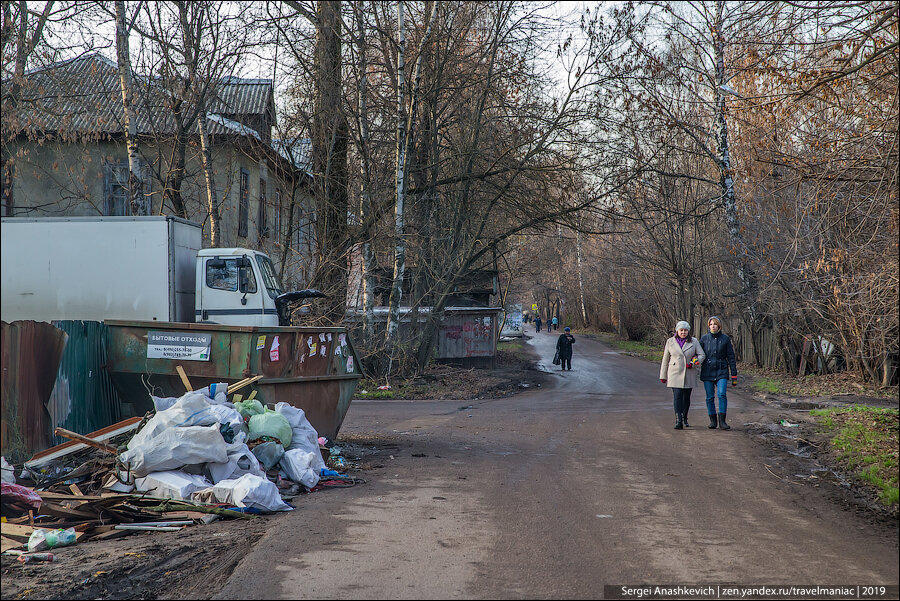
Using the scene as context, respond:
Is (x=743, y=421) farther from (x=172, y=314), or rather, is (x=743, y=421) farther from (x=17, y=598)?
(x=17, y=598)

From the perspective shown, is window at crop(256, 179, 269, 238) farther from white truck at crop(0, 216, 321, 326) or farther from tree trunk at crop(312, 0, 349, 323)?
white truck at crop(0, 216, 321, 326)

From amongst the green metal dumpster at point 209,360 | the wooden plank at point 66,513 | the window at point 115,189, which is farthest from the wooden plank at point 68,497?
the window at point 115,189

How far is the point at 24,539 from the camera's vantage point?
5594 mm

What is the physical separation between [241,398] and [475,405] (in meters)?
7.90

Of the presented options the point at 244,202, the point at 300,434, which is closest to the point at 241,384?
the point at 300,434

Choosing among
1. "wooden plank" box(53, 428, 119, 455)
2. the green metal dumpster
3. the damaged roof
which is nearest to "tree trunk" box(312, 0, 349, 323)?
the damaged roof

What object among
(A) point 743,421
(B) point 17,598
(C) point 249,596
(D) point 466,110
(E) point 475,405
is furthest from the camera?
(D) point 466,110

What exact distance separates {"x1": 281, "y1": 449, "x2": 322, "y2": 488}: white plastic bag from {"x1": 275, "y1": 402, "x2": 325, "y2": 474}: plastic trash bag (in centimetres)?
14

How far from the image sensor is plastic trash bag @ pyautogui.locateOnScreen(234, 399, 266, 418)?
8055 mm

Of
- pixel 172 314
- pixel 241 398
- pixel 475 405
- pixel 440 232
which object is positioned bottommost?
pixel 475 405

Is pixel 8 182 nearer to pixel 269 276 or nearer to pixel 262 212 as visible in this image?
pixel 262 212

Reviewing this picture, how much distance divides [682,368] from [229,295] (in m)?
7.27

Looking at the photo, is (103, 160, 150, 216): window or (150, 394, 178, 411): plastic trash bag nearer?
(150, 394, 178, 411): plastic trash bag

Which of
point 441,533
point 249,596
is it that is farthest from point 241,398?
point 249,596
